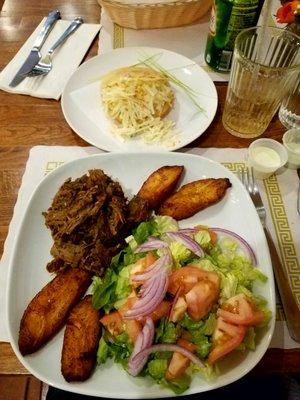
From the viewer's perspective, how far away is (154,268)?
1.07 m

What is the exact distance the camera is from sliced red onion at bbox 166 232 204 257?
1147 millimetres

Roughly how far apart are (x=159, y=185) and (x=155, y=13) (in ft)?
3.56

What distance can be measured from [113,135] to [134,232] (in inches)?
20.9

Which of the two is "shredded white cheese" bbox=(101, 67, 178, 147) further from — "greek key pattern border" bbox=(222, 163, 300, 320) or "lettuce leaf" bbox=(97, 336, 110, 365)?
"lettuce leaf" bbox=(97, 336, 110, 365)

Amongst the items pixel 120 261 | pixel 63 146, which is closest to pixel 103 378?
pixel 120 261

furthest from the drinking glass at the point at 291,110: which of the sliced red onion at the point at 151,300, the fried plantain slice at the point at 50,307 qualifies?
the fried plantain slice at the point at 50,307

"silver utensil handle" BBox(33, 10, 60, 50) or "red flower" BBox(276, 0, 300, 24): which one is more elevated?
"red flower" BBox(276, 0, 300, 24)

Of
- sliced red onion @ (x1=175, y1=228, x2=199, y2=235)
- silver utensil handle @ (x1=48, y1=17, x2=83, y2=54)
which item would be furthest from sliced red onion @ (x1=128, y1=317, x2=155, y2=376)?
silver utensil handle @ (x1=48, y1=17, x2=83, y2=54)

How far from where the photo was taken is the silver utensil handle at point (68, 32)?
1.92 metres

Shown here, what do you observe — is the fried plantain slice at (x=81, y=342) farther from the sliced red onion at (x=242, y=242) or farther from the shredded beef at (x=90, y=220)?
the sliced red onion at (x=242, y=242)

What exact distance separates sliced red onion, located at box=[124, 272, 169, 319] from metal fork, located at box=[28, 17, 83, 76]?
1.28 metres

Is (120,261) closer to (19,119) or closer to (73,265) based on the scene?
(73,265)

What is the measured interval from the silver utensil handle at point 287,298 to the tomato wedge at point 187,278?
0.25 m

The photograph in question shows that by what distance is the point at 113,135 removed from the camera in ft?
5.20
